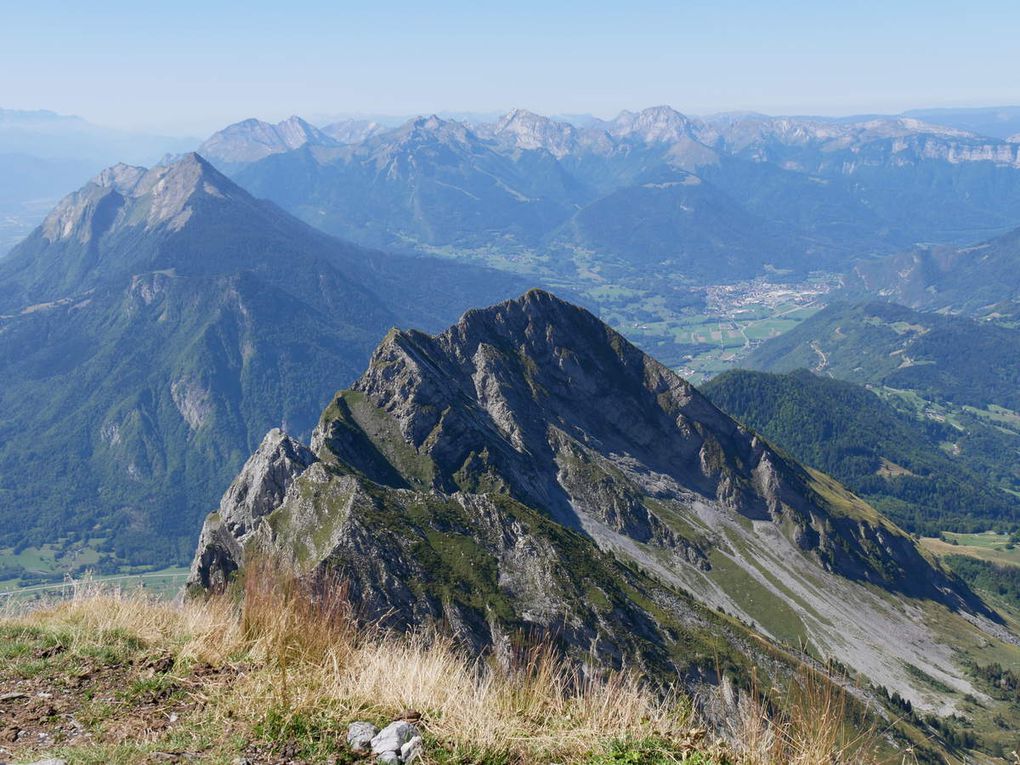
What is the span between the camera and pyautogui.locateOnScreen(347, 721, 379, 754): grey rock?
39.1 ft

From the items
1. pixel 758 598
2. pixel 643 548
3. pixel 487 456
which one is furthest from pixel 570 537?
pixel 758 598

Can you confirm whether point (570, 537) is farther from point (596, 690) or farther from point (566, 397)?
point (596, 690)

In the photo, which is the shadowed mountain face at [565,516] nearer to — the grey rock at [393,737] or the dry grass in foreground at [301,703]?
the dry grass in foreground at [301,703]

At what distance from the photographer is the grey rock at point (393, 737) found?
457 inches

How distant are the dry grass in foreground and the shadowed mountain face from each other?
4955 cm

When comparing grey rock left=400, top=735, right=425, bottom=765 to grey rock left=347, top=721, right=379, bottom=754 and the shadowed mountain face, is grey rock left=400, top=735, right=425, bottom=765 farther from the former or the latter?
the shadowed mountain face

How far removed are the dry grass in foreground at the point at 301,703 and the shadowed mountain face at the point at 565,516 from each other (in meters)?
49.5

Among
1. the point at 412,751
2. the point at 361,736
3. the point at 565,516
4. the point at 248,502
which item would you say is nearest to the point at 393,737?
the point at 412,751

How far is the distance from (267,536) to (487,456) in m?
59.4

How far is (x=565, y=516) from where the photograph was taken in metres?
152

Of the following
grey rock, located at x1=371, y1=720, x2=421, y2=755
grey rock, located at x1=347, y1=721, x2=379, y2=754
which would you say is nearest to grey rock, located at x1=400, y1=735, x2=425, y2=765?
grey rock, located at x1=371, y1=720, x2=421, y2=755

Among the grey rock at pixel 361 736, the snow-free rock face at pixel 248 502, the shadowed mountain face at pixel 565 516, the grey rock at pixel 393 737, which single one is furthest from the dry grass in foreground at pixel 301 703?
the snow-free rock face at pixel 248 502

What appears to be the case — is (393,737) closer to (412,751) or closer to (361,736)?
(412,751)

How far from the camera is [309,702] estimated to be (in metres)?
12.9
